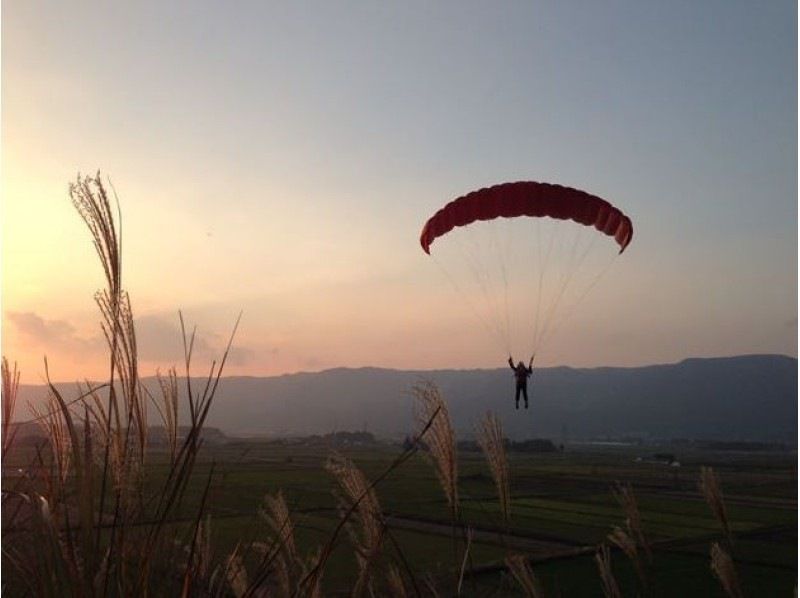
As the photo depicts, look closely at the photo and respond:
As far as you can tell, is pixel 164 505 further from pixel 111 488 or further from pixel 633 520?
pixel 633 520

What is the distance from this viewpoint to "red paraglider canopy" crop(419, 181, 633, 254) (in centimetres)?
1391

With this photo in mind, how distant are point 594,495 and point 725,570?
57746mm

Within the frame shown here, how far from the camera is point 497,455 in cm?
368

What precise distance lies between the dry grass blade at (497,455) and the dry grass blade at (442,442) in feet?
1.10

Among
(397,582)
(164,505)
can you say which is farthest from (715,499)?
(164,505)

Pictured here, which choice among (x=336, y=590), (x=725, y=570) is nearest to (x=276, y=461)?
(x=336, y=590)

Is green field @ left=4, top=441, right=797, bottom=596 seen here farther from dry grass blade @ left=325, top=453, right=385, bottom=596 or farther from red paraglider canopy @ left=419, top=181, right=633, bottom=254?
red paraglider canopy @ left=419, top=181, right=633, bottom=254

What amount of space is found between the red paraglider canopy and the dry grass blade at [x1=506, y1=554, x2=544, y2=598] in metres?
9.49

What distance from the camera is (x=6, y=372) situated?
219 cm

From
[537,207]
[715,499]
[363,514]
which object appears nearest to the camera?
[363,514]

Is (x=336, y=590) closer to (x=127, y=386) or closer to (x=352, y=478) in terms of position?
(x=352, y=478)

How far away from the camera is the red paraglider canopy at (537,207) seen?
45.6 ft

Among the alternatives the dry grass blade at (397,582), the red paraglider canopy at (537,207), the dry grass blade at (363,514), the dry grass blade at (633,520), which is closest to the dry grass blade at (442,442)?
the dry grass blade at (363,514)

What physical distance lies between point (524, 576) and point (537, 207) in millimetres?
10272
